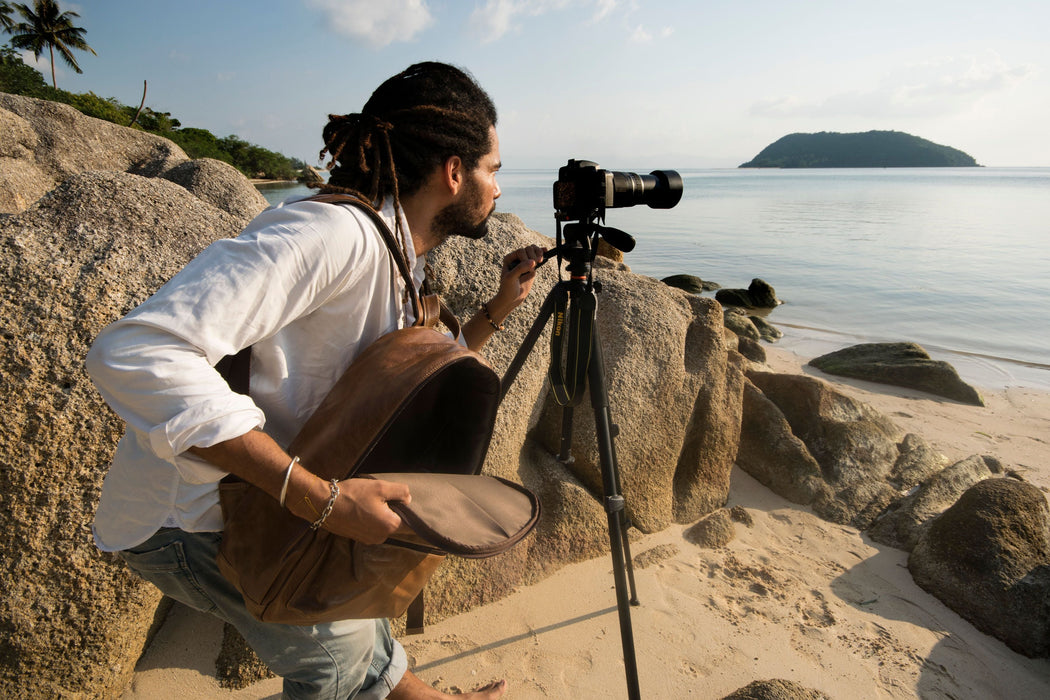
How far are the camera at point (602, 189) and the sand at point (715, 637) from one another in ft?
5.57

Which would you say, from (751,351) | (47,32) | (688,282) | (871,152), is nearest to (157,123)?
(47,32)

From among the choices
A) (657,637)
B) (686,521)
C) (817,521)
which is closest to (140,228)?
(657,637)

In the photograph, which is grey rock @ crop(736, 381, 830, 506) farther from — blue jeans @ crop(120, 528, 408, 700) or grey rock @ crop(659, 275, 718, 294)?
grey rock @ crop(659, 275, 718, 294)

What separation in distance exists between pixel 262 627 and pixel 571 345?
1321 mm

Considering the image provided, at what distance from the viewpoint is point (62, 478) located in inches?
72.9

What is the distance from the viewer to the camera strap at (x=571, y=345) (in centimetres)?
212

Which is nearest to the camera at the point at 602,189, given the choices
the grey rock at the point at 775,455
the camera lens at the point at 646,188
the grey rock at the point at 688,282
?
the camera lens at the point at 646,188

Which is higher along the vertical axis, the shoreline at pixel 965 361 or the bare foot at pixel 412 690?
the bare foot at pixel 412 690

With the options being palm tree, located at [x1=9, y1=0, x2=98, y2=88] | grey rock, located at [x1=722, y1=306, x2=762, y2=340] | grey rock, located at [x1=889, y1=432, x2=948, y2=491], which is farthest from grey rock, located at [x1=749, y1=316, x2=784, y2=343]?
palm tree, located at [x1=9, y1=0, x2=98, y2=88]

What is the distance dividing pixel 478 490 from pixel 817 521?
9.73 feet

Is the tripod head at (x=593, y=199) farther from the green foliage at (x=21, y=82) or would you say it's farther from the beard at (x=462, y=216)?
the green foliage at (x=21, y=82)

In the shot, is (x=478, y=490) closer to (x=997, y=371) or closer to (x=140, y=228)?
(x=140, y=228)

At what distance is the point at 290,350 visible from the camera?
1.24 meters

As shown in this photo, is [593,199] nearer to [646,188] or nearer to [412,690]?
[646,188]
